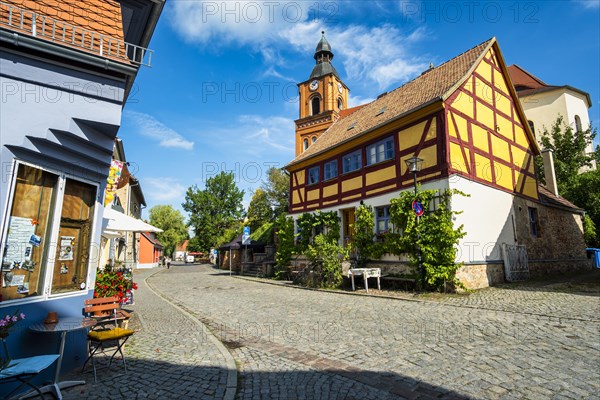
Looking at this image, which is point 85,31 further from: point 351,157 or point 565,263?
point 565,263

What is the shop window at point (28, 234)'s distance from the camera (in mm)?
4094

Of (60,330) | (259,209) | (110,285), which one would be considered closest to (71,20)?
(60,330)

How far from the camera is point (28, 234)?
169 inches

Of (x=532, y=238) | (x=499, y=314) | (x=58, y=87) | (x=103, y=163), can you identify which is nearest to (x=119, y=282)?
(x=103, y=163)

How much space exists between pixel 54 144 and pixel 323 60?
119 ft

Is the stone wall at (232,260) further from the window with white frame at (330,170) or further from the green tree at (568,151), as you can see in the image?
the green tree at (568,151)

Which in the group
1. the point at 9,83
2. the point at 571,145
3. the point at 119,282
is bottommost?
the point at 119,282

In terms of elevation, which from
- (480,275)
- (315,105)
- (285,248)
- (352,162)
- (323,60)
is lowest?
(480,275)

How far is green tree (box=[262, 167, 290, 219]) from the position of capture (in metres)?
38.8

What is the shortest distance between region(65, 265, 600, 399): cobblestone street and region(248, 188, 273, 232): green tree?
29842mm

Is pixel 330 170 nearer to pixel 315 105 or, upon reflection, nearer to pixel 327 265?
pixel 327 265

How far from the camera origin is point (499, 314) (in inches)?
292

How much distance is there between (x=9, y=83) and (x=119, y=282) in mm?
4708

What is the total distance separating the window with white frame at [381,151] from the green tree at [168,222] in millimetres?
47999
